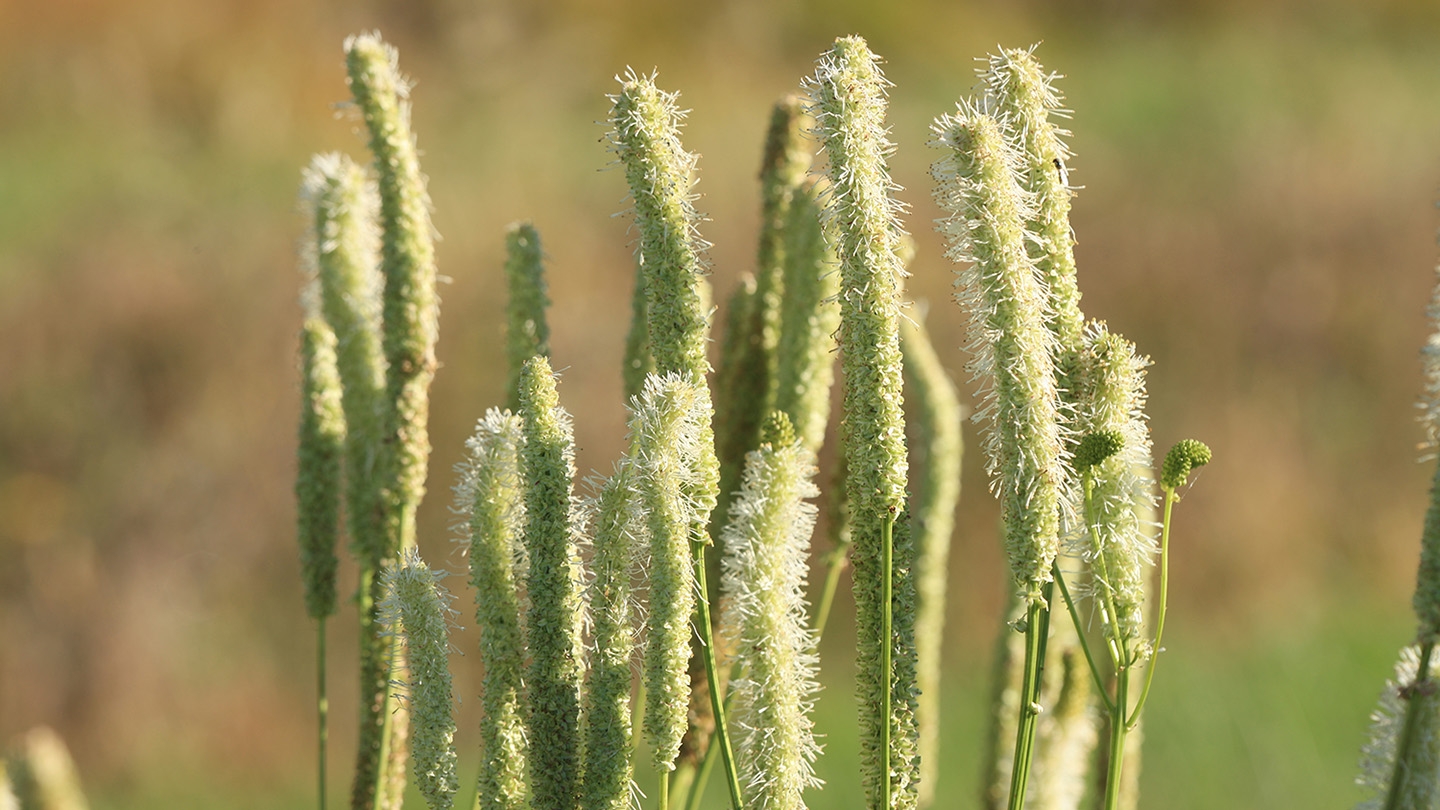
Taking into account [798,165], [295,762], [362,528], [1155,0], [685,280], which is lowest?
[295,762]

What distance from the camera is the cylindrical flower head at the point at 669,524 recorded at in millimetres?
688

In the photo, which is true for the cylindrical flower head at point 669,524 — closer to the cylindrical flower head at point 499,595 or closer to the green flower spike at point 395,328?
the cylindrical flower head at point 499,595

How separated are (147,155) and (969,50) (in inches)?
222

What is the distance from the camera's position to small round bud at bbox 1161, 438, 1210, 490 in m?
0.72

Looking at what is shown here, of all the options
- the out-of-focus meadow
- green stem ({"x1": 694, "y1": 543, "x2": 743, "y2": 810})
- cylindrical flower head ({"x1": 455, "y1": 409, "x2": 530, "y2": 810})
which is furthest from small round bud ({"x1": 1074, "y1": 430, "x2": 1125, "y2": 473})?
the out-of-focus meadow

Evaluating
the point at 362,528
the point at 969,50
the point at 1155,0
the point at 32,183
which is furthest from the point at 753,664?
the point at 1155,0

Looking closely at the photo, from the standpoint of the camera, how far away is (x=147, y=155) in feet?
20.6

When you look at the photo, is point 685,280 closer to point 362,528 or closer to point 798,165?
point 798,165

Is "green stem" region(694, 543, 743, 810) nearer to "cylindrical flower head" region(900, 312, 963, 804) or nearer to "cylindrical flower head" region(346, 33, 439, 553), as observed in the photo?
"cylindrical flower head" region(346, 33, 439, 553)

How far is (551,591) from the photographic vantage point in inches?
27.5

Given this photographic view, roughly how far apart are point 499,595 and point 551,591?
78mm

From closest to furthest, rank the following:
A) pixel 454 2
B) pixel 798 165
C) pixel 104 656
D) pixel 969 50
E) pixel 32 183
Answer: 1. pixel 798 165
2. pixel 104 656
3. pixel 32 183
4. pixel 454 2
5. pixel 969 50

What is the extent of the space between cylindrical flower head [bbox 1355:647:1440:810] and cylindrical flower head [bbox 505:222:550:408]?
0.62m

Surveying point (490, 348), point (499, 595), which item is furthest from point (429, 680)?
point (490, 348)
